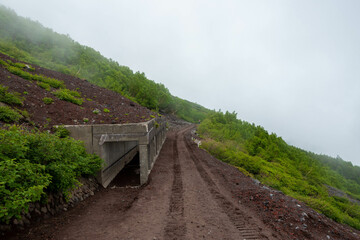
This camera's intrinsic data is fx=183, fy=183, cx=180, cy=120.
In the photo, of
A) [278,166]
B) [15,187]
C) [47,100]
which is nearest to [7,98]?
[47,100]

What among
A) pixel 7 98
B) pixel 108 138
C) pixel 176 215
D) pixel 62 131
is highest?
pixel 7 98

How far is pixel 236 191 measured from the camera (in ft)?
34.2

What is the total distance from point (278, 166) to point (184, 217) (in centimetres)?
2423

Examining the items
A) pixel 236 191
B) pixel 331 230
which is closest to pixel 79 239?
pixel 236 191

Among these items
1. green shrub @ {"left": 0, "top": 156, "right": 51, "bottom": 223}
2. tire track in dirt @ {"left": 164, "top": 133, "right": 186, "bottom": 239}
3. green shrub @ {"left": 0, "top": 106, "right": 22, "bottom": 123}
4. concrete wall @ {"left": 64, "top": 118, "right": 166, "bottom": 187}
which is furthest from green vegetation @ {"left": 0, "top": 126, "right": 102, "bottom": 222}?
tire track in dirt @ {"left": 164, "top": 133, "right": 186, "bottom": 239}

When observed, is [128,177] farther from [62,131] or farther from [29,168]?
[29,168]

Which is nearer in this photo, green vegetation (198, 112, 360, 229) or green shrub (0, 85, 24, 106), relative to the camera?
green shrub (0, 85, 24, 106)

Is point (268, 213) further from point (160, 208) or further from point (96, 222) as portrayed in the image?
point (96, 222)

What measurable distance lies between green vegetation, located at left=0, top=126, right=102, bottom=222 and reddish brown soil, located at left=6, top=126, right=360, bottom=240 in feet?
4.11

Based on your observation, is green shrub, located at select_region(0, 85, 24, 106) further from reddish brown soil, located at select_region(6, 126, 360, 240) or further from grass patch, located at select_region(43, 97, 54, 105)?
reddish brown soil, located at select_region(6, 126, 360, 240)

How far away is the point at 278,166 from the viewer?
26.5m

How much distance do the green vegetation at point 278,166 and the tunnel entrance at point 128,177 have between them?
433 inches

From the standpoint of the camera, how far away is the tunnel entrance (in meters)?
11.7

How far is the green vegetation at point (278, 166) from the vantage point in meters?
15.6
